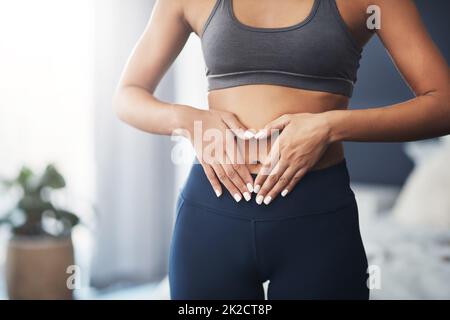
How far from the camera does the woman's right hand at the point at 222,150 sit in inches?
28.5

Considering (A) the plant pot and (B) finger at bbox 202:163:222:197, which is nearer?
(B) finger at bbox 202:163:222:197

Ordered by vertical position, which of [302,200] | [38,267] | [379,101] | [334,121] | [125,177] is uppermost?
[379,101]

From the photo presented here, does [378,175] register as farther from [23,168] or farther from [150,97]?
[150,97]

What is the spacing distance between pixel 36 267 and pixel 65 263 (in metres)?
0.11

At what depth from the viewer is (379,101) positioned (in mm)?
2830

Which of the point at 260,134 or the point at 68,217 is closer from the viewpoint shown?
the point at 260,134

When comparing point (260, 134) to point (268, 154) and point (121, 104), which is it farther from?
point (121, 104)

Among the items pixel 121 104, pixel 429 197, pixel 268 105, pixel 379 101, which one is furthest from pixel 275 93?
Result: pixel 379 101

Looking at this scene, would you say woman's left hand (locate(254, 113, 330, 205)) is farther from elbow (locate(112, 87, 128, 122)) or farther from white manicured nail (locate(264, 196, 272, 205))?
elbow (locate(112, 87, 128, 122))

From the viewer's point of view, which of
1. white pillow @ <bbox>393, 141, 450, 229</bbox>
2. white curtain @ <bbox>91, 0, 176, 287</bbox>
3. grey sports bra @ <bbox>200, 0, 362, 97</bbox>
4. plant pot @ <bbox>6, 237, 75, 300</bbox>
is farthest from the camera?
white curtain @ <bbox>91, 0, 176, 287</bbox>

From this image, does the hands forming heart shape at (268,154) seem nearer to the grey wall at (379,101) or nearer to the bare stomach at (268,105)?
the bare stomach at (268,105)

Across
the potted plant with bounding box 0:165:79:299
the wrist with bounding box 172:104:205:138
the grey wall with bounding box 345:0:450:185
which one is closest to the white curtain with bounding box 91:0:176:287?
the potted plant with bounding box 0:165:79:299

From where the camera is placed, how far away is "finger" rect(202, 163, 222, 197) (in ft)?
2.41

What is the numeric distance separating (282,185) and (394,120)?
175 millimetres
